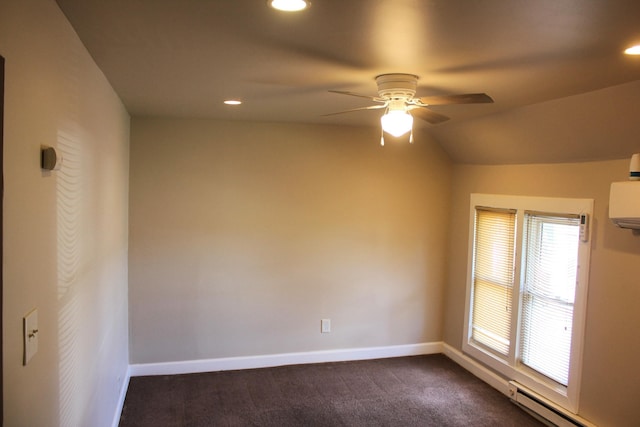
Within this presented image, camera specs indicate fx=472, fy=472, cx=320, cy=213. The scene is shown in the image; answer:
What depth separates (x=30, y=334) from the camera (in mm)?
1355

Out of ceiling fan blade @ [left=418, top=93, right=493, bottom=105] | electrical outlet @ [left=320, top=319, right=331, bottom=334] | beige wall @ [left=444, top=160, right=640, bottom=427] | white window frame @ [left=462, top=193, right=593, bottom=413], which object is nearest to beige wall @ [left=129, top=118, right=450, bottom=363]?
electrical outlet @ [left=320, top=319, right=331, bottom=334]

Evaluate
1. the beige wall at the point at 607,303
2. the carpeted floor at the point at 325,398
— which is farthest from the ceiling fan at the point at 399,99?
the carpeted floor at the point at 325,398

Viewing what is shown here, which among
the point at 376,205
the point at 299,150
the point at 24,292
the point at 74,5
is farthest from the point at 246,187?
the point at 24,292

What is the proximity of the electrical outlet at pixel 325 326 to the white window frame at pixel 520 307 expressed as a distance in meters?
1.31

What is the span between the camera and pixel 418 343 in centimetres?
488

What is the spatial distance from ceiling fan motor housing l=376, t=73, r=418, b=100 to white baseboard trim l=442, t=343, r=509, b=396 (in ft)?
8.91

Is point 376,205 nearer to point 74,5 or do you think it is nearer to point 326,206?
point 326,206

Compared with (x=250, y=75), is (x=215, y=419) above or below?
below

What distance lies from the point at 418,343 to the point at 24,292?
4.16 meters

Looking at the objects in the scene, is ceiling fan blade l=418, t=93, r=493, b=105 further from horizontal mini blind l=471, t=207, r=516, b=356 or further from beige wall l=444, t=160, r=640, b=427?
horizontal mini blind l=471, t=207, r=516, b=356

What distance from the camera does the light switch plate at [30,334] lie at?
132 cm

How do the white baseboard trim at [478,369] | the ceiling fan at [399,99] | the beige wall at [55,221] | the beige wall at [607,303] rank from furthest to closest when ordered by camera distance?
1. the white baseboard trim at [478,369]
2. the beige wall at [607,303]
3. the ceiling fan at [399,99]
4. the beige wall at [55,221]

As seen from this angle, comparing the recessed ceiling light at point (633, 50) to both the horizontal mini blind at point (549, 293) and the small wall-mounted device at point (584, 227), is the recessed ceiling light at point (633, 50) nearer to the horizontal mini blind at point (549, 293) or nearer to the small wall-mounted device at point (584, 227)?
the small wall-mounted device at point (584, 227)

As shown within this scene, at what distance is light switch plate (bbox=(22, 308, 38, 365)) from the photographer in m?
1.32
